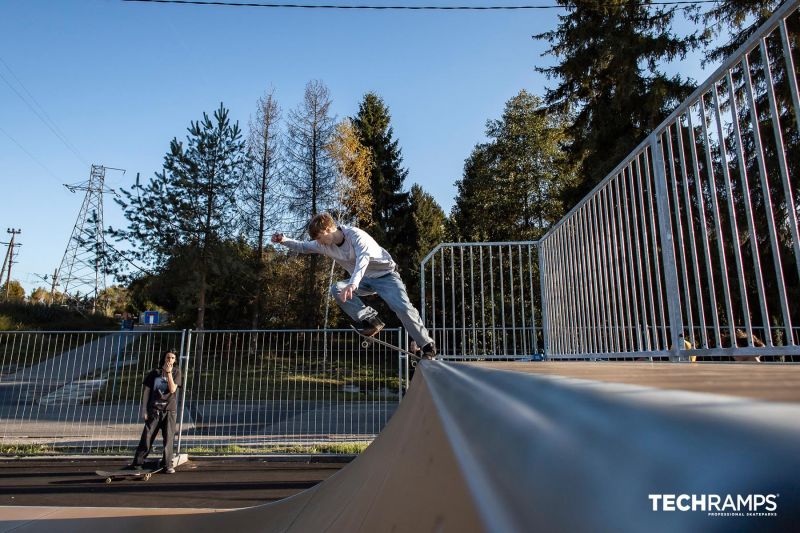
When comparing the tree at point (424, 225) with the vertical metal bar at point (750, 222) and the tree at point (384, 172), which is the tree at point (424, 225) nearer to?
the tree at point (384, 172)

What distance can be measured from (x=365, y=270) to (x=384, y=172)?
29354 millimetres

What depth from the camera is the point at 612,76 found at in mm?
16094

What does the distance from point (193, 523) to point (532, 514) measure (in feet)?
10.7

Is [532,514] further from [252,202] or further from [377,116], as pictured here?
[377,116]

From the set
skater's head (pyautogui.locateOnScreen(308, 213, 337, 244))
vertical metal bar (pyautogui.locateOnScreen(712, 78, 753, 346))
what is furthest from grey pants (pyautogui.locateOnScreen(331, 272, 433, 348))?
vertical metal bar (pyautogui.locateOnScreen(712, 78, 753, 346))

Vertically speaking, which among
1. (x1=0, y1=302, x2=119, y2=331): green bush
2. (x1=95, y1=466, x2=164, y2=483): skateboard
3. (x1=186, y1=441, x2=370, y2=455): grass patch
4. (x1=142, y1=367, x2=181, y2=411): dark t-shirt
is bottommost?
(x1=95, y1=466, x2=164, y2=483): skateboard

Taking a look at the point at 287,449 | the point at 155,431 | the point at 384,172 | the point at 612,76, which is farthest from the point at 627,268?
the point at 384,172

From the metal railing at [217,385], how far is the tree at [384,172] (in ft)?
67.1

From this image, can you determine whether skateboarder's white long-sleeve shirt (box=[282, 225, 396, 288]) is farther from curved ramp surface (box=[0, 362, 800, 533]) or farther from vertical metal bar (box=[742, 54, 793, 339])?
curved ramp surface (box=[0, 362, 800, 533])

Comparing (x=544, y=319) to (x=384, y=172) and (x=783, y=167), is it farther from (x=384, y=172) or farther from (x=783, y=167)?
(x=384, y=172)

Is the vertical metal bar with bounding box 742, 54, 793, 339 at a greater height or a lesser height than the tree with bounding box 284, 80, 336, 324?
lesser

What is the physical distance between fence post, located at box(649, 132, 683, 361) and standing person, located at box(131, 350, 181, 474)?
7.67 metres

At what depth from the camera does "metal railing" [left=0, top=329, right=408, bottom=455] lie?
9.35 metres

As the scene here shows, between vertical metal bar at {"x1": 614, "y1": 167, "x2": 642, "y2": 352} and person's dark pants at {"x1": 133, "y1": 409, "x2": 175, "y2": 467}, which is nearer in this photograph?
vertical metal bar at {"x1": 614, "y1": 167, "x2": 642, "y2": 352}
